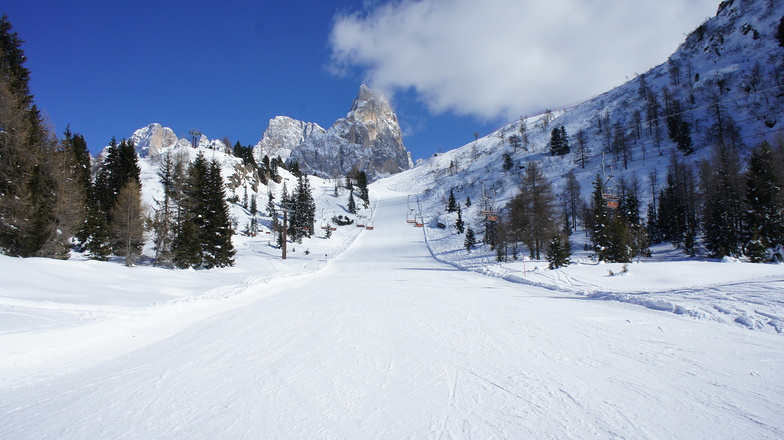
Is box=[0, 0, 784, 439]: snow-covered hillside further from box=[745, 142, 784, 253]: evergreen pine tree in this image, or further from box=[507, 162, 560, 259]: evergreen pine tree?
box=[745, 142, 784, 253]: evergreen pine tree

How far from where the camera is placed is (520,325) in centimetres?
721

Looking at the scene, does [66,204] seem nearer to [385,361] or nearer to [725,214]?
[385,361]

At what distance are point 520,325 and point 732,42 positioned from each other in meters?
148

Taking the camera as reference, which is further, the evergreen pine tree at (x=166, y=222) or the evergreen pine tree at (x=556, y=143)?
the evergreen pine tree at (x=556, y=143)

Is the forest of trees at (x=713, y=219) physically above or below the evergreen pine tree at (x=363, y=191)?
below

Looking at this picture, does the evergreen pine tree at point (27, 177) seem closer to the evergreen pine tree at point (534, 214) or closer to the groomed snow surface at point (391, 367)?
the groomed snow surface at point (391, 367)

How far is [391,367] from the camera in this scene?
16.2ft

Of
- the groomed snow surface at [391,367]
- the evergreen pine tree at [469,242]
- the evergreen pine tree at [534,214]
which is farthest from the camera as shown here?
the evergreen pine tree at [469,242]

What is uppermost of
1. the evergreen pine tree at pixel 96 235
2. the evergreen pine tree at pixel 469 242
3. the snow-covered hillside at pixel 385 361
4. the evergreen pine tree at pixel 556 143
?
the evergreen pine tree at pixel 556 143

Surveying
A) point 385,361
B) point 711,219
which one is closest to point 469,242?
point 711,219

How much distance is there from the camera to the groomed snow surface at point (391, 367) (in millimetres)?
3309

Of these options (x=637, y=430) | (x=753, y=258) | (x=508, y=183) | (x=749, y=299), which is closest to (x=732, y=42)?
(x=508, y=183)

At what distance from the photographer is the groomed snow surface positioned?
3309 millimetres

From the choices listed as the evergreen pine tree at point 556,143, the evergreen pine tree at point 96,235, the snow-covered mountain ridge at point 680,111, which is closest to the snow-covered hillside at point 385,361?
the evergreen pine tree at point 96,235
